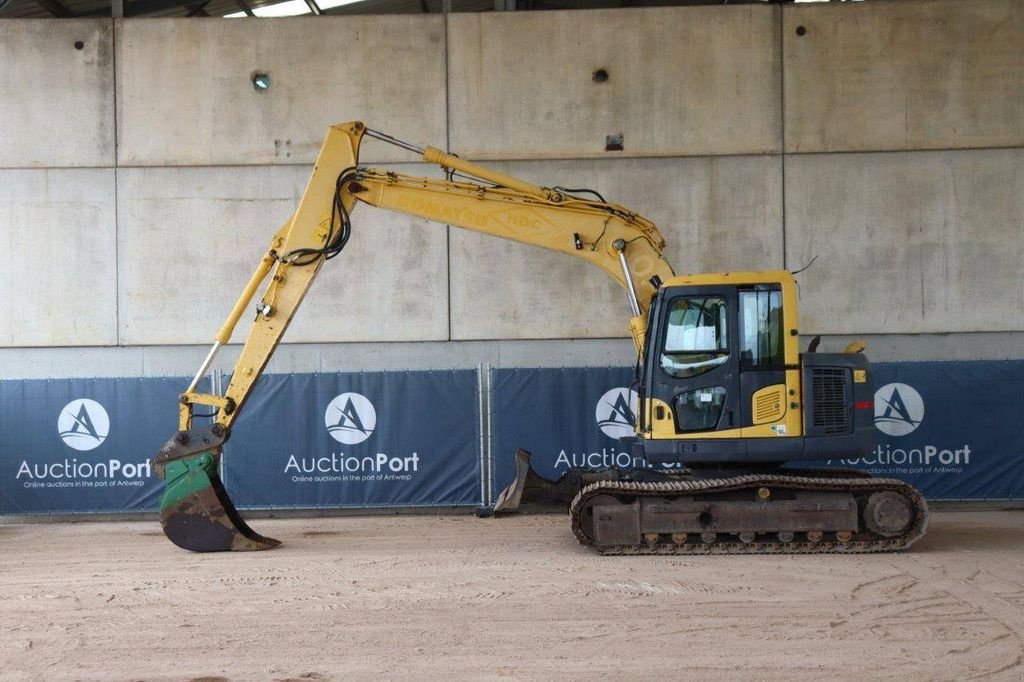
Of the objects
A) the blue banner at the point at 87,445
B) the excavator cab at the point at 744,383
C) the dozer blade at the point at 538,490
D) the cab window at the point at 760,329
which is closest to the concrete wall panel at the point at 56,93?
the blue banner at the point at 87,445

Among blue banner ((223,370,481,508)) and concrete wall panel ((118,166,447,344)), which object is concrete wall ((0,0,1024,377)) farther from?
blue banner ((223,370,481,508))

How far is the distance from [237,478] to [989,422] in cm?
1011

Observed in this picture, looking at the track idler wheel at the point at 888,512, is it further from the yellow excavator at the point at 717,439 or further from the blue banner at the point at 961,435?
the blue banner at the point at 961,435

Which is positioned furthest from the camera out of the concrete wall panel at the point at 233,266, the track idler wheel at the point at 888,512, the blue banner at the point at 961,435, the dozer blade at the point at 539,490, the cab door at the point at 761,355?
the concrete wall panel at the point at 233,266

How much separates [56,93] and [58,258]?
7.70 feet

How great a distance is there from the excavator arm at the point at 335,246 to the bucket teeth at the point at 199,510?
1 cm

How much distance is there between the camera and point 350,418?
14.5 meters

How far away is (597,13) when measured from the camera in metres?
15.1

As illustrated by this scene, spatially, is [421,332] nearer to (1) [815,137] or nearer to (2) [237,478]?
(2) [237,478]

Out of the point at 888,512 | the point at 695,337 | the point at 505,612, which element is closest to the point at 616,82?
the point at 695,337

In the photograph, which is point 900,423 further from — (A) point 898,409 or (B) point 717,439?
(B) point 717,439

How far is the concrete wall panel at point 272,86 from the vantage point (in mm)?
15070

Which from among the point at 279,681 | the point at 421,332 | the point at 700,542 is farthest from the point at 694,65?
the point at 279,681

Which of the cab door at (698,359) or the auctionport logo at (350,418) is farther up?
the cab door at (698,359)
